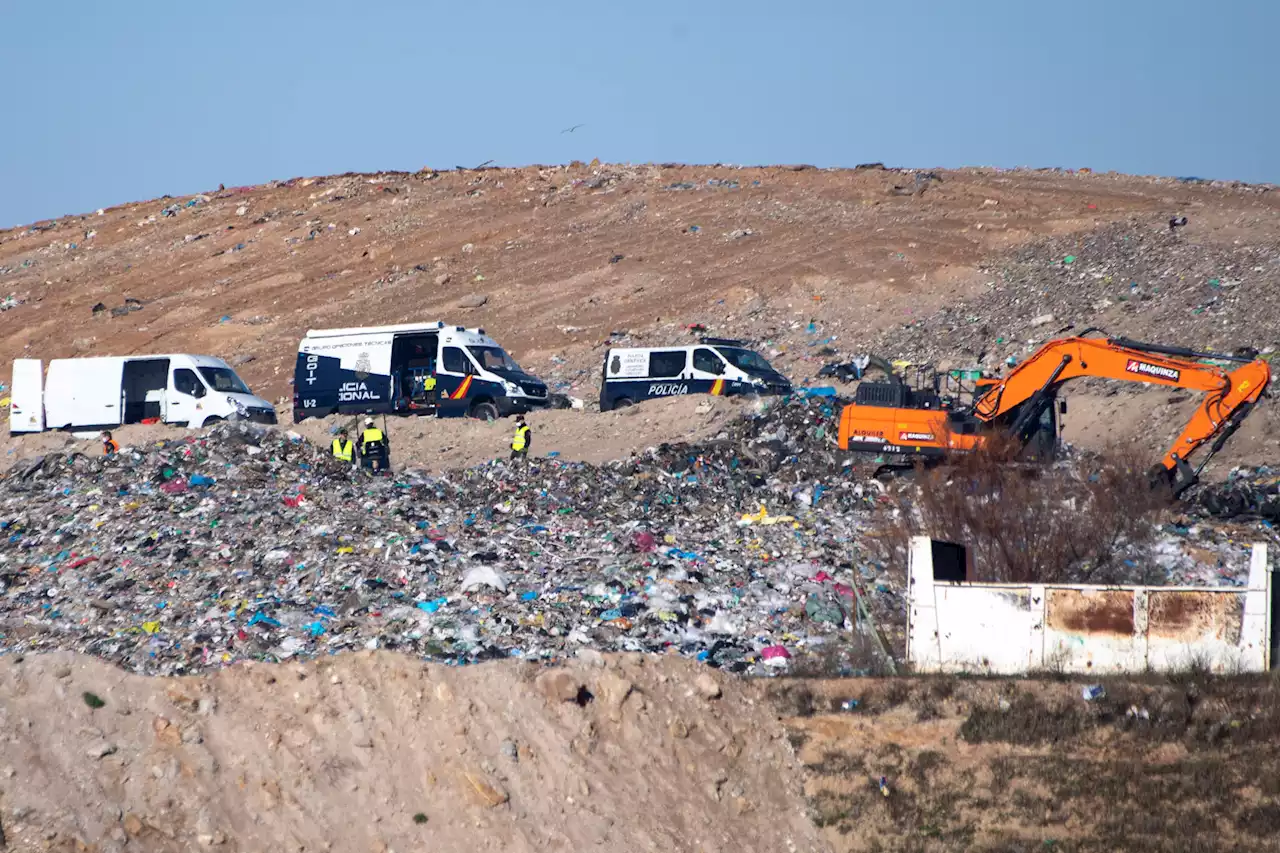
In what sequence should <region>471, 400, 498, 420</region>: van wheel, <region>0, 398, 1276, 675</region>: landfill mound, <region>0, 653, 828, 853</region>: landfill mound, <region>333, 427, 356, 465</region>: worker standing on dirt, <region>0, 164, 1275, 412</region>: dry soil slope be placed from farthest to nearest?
1. <region>0, 164, 1275, 412</region>: dry soil slope
2. <region>471, 400, 498, 420</region>: van wheel
3. <region>333, 427, 356, 465</region>: worker standing on dirt
4. <region>0, 398, 1276, 675</region>: landfill mound
5. <region>0, 653, 828, 853</region>: landfill mound

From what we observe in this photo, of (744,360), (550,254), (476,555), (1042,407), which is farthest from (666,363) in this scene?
(550,254)

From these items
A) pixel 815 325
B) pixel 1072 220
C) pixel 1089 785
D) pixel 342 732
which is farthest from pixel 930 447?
pixel 1072 220

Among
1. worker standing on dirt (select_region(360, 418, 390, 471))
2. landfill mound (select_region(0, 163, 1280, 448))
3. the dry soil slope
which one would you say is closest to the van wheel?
landfill mound (select_region(0, 163, 1280, 448))

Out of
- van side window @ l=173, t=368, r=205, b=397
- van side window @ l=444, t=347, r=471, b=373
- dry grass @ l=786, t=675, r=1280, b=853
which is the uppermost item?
van side window @ l=444, t=347, r=471, b=373

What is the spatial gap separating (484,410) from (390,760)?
14.3 meters

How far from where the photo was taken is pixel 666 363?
2266 cm

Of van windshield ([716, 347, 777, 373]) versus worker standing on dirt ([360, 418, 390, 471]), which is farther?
van windshield ([716, 347, 777, 373])

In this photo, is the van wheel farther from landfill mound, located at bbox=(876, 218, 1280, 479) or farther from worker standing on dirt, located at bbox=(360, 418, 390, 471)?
landfill mound, located at bbox=(876, 218, 1280, 479)

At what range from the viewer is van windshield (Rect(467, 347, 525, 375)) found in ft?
75.6

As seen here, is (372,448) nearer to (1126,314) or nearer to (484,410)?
(484,410)

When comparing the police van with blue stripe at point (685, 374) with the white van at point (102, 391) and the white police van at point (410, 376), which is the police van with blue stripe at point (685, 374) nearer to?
the white police van at point (410, 376)

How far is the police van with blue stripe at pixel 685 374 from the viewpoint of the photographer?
22188 millimetres

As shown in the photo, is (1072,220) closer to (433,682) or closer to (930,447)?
(930,447)

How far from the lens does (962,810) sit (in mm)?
8656
